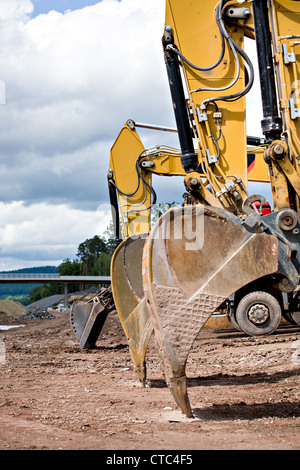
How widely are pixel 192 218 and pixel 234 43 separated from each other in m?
2.63

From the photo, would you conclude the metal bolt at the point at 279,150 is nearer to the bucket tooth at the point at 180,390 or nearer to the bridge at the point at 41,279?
the bucket tooth at the point at 180,390

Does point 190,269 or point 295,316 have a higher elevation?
point 190,269

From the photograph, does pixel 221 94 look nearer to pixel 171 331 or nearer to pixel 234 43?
pixel 234 43

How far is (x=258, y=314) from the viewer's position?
10094mm

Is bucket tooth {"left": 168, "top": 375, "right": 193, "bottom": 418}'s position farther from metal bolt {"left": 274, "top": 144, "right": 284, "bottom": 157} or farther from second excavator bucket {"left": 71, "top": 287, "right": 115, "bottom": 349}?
second excavator bucket {"left": 71, "top": 287, "right": 115, "bottom": 349}

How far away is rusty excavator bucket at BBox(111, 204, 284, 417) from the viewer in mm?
3635

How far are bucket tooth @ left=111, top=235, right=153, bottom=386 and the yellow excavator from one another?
0.01 m

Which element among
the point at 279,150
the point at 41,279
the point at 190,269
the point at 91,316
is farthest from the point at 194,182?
the point at 41,279

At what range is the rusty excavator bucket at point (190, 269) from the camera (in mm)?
3635

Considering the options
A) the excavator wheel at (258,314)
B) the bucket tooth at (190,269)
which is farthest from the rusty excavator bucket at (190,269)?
the excavator wheel at (258,314)

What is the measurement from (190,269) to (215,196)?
2.42 metres

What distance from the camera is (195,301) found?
371 centimetres

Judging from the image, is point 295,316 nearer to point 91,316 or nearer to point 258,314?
point 258,314

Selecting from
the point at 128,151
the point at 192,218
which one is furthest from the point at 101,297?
the point at 192,218
